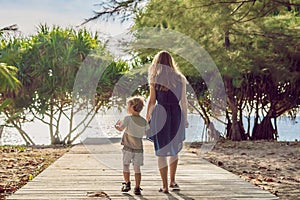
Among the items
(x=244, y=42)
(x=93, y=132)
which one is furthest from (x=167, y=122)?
(x=93, y=132)

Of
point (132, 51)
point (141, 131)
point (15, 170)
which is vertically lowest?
point (15, 170)

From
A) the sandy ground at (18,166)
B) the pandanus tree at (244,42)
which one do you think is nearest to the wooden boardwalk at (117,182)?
the sandy ground at (18,166)

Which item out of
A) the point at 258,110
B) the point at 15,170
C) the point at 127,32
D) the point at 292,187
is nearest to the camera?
the point at 292,187

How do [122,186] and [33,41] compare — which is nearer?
[122,186]

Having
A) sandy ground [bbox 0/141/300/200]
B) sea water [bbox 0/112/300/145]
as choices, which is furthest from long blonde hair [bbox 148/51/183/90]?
sea water [bbox 0/112/300/145]

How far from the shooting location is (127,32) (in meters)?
9.55

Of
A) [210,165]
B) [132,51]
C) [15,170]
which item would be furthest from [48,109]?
[210,165]

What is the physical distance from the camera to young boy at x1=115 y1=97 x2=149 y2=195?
13.3 ft

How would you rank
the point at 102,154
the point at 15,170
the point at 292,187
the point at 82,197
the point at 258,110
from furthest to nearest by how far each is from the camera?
the point at 258,110 → the point at 102,154 → the point at 15,170 → the point at 292,187 → the point at 82,197

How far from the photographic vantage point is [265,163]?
21.1ft

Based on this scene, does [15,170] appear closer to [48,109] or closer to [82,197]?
[82,197]

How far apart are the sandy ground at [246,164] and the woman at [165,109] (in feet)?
3.20

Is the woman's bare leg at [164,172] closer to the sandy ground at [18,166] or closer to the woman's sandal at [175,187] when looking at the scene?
the woman's sandal at [175,187]

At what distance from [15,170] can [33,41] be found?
4.64 metres
